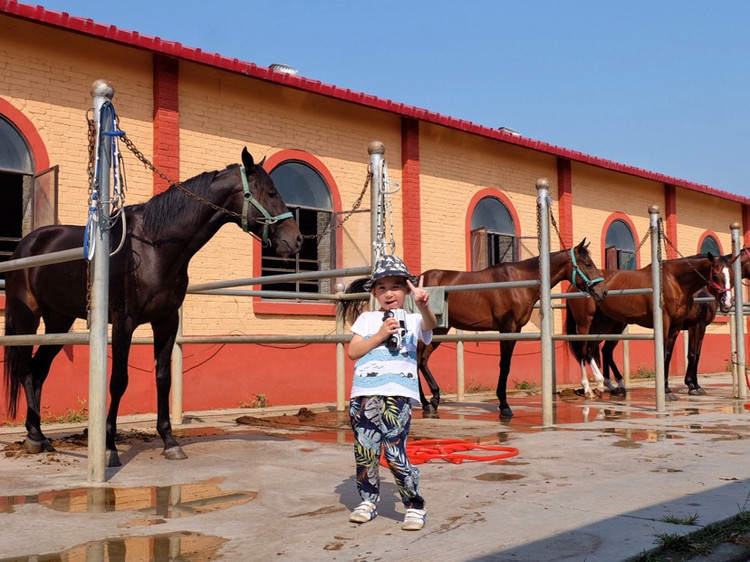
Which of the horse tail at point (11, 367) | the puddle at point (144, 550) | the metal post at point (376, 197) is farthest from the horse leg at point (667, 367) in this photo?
the puddle at point (144, 550)

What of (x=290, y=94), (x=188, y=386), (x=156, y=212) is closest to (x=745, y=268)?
(x=290, y=94)

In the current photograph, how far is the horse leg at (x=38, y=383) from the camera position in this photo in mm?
6105

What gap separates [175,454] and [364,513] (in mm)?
2474

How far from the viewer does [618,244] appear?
18.6 metres

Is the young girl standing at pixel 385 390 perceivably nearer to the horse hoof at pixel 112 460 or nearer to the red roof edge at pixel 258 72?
the horse hoof at pixel 112 460

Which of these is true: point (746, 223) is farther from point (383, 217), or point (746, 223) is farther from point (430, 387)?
point (383, 217)

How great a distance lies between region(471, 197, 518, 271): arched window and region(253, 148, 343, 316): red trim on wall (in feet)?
10.7

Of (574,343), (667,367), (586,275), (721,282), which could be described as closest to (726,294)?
(721,282)

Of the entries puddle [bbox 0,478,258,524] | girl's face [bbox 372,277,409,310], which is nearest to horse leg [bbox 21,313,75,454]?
puddle [bbox 0,478,258,524]

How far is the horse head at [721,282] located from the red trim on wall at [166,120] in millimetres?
7437

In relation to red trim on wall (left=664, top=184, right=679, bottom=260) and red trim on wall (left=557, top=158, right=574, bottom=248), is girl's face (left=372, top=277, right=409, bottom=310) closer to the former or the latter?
red trim on wall (left=557, top=158, right=574, bottom=248)

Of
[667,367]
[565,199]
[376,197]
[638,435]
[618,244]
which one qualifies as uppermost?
[565,199]

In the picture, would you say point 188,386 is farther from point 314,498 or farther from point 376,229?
point 314,498

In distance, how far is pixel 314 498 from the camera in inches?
163
